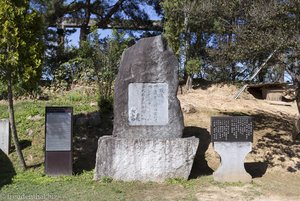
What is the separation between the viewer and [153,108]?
8.41m

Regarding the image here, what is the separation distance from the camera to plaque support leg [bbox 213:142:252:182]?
8.24 meters

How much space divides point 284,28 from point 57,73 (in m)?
9.67

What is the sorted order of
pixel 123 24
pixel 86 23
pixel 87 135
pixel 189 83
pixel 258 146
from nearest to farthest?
pixel 258 146
pixel 87 135
pixel 189 83
pixel 86 23
pixel 123 24

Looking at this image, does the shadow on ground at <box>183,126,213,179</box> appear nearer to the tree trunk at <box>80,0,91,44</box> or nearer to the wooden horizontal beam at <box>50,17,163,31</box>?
the wooden horizontal beam at <box>50,17,163,31</box>

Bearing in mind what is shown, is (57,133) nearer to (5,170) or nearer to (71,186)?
(71,186)

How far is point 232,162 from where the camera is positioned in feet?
27.3

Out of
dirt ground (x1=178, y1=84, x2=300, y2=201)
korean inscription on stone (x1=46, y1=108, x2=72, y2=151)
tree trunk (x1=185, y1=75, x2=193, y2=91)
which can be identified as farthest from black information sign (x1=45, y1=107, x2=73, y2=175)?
tree trunk (x1=185, y1=75, x2=193, y2=91)

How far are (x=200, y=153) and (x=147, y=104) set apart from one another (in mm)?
2290

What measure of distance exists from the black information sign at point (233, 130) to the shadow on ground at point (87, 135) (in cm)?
296

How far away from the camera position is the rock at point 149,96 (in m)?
8.35

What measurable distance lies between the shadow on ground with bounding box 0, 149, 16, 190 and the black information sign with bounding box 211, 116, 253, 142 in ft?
14.1

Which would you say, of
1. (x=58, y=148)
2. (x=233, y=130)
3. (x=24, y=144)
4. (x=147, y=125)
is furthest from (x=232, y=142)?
(x=24, y=144)

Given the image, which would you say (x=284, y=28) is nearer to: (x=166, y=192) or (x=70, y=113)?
(x=166, y=192)

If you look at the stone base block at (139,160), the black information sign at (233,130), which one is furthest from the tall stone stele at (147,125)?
the black information sign at (233,130)
